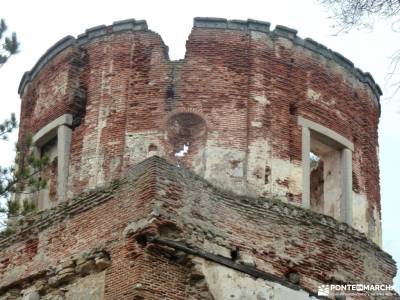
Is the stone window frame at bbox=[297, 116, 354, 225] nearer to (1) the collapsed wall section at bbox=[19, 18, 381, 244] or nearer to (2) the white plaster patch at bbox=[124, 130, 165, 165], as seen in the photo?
(1) the collapsed wall section at bbox=[19, 18, 381, 244]

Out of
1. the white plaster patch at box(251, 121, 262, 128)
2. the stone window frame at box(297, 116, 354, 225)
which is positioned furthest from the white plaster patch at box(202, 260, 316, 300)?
the white plaster patch at box(251, 121, 262, 128)

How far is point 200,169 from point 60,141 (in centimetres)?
205

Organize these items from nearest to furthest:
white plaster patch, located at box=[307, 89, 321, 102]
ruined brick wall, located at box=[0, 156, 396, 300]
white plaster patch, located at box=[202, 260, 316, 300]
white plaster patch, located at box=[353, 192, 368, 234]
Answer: ruined brick wall, located at box=[0, 156, 396, 300] → white plaster patch, located at box=[202, 260, 316, 300] → white plaster patch, located at box=[353, 192, 368, 234] → white plaster patch, located at box=[307, 89, 321, 102]

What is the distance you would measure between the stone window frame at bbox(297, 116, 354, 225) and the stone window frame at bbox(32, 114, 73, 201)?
308 centimetres

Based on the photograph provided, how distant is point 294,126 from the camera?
51.8ft

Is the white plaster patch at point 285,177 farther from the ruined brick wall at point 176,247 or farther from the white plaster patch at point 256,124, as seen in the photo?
the white plaster patch at point 256,124

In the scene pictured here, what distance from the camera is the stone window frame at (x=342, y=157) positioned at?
1556 cm

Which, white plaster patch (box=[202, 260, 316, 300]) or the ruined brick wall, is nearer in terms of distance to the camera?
the ruined brick wall

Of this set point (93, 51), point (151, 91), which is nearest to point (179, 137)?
point (151, 91)

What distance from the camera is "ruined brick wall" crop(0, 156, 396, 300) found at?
13.6 m

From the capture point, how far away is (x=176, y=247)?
13.6 m

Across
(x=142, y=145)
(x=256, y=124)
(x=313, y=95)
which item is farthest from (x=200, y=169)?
(x=313, y=95)

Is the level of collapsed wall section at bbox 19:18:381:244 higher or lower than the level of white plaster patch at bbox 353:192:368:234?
higher

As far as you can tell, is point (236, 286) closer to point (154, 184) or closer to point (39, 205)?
point (154, 184)
